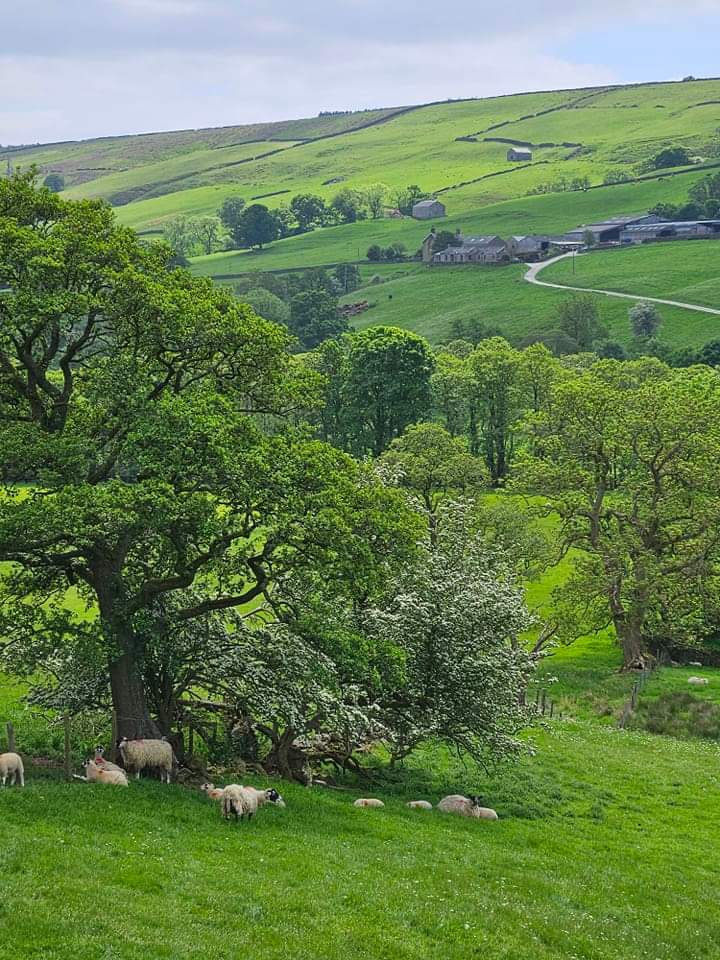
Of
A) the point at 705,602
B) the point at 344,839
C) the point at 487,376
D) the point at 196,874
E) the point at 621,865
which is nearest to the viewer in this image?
the point at 196,874

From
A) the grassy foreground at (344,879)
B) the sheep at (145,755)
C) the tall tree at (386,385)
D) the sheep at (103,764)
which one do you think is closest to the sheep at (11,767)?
→ the grassy foreground at (344,879)

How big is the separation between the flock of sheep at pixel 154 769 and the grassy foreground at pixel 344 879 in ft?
1.56

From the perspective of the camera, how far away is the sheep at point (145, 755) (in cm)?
2845

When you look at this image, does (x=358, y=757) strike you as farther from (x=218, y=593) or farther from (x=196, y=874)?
(x=196, y=874)

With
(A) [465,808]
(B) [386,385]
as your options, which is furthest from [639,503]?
(B) [386,385]

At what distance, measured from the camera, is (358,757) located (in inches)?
1484

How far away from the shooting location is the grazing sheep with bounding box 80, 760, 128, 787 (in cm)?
2716

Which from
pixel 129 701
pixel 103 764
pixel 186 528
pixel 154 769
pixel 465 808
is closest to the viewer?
pixel 103 764

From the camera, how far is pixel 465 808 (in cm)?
3312

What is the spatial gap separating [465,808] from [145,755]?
1119cm

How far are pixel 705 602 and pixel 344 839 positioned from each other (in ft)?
131

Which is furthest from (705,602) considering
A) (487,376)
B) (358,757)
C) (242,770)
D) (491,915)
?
(487,376)

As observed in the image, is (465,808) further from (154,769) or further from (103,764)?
(103,764)

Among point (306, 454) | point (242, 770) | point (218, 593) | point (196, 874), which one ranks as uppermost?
point (306, 454)
